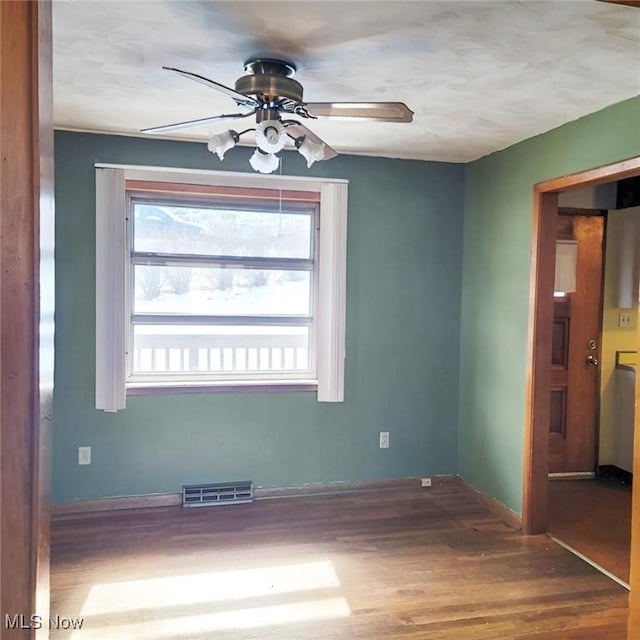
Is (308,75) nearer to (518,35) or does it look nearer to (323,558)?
(518,35)

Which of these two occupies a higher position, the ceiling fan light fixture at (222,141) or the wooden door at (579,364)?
the ceiling fan light fixture at (222,141)

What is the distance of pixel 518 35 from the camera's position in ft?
6.51

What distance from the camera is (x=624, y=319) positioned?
4.46 meters

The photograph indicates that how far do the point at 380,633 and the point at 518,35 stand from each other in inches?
96.6

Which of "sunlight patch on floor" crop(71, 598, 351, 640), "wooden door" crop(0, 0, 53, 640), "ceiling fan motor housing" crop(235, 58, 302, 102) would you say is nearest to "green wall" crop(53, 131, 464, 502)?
"sunlight patch on floor" crop(71, 598, 351, 640)

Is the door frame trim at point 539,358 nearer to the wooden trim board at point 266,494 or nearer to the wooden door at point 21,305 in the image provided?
the wooden trim board at point 266,494

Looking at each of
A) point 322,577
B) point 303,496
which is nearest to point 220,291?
point 303,496

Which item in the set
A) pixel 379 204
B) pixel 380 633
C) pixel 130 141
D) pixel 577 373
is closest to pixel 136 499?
pixel 380 633

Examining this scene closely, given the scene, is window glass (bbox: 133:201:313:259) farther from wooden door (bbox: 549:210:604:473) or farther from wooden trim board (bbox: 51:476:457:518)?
wooden door (bbox: 549:210:604:473)

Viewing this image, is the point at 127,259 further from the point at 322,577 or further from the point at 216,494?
the point at 322,577

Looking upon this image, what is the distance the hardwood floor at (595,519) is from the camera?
3098 mm

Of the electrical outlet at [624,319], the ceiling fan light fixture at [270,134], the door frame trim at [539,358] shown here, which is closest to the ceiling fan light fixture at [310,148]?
the ceiling fan light fixture at [270,134]

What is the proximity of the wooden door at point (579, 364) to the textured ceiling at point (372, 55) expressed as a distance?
1.63 m

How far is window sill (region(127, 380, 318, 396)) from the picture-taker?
367 centimetres
